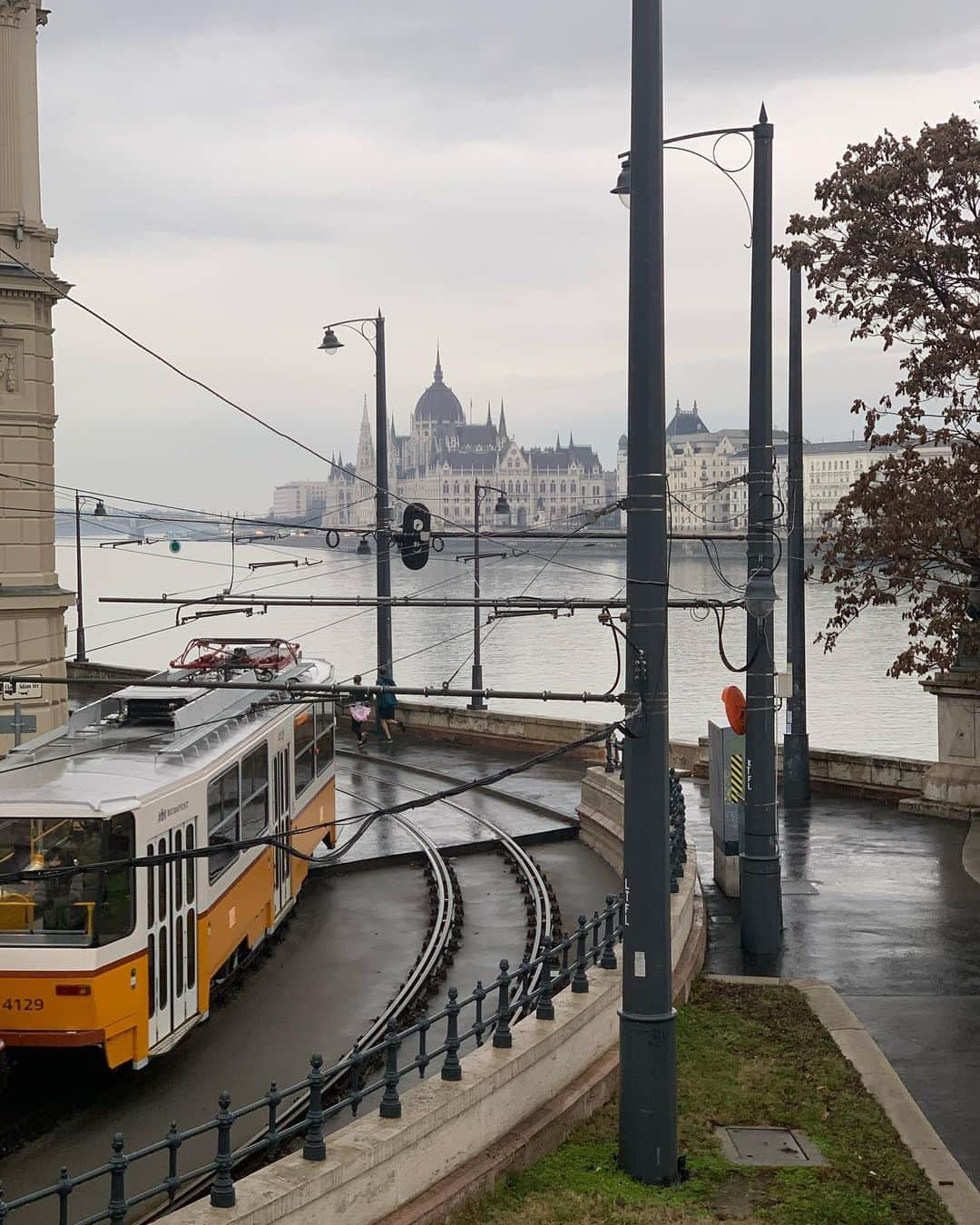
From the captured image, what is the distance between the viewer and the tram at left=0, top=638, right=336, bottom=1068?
11266 millimetres

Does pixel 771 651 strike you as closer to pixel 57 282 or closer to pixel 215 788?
pixel 215 788

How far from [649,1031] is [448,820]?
15.5 m

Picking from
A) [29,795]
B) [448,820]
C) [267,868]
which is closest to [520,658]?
[448,820]

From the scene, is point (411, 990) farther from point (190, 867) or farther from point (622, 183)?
point (622, 183)

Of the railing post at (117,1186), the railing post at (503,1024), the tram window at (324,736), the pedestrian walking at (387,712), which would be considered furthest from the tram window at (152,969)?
the pedestrian walking at (387,712)

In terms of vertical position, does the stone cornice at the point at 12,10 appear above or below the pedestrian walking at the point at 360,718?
above

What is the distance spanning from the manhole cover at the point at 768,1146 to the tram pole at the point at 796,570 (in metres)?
13.8

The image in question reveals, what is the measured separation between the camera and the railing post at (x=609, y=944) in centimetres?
1230

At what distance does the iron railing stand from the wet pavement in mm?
2622

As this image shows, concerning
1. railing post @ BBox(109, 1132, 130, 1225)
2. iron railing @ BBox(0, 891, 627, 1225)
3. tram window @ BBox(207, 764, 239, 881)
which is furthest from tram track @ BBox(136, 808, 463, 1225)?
tram window @ BBox(207, 764, 239, 881)

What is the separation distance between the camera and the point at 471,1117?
9672 mm

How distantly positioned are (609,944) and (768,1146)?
225 centimetres

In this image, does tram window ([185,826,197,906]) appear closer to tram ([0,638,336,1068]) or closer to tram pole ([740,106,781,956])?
tram ([0,638,336,1068])

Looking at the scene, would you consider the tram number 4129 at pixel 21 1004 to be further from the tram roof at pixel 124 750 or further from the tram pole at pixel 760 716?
the tram pole at pixel 760 716
